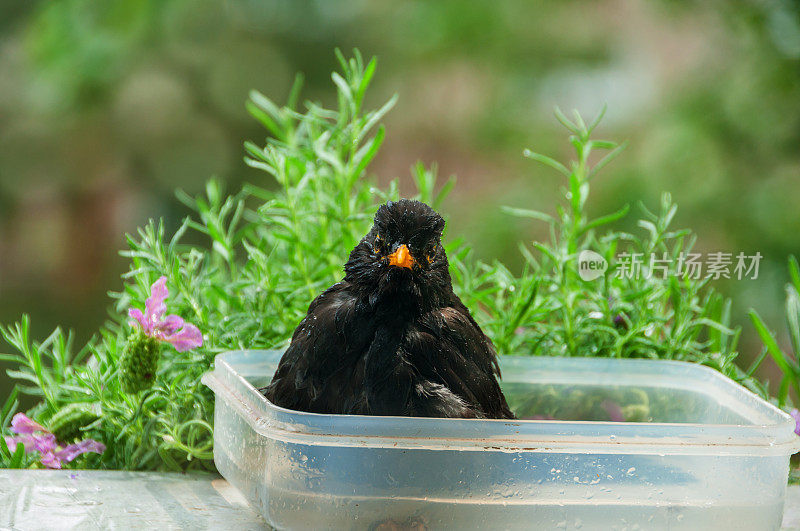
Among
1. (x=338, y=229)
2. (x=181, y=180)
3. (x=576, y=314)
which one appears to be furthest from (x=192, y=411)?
(x=181, y=180)

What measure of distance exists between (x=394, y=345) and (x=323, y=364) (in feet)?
0.42

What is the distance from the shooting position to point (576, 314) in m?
2.16

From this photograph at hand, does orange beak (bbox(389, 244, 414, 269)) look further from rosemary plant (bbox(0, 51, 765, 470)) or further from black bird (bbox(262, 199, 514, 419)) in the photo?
rosemary plant (bbox(0, 51, 765, 470))

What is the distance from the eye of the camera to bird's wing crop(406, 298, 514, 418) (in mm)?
1534

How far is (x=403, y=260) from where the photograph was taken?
1.52 m

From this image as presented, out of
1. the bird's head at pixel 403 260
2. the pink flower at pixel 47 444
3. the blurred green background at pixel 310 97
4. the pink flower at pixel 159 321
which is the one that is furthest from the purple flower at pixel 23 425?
the blurred green background at pixel 310 97

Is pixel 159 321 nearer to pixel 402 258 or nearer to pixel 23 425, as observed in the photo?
pixel 23 425

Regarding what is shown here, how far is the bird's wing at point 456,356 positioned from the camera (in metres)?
1.53

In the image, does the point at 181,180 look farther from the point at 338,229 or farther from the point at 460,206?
the point at 338,229

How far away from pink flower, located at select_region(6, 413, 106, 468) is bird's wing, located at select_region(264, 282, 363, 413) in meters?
0.45

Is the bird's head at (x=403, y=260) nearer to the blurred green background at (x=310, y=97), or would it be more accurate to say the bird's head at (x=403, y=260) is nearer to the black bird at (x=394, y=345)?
the black bird at (x=394, y=345)

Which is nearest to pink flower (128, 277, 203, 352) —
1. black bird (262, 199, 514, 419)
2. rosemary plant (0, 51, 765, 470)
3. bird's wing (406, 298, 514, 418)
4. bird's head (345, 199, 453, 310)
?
rosemary plant (0, 51, 765, 470)

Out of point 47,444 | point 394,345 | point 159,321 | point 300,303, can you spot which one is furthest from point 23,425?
point 394,345

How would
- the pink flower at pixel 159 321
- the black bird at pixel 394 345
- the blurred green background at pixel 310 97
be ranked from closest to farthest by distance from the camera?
the black bird at pixel 394 345 → the pink flower at pixel 159 321 → the blurred green background at pixel 310 97
